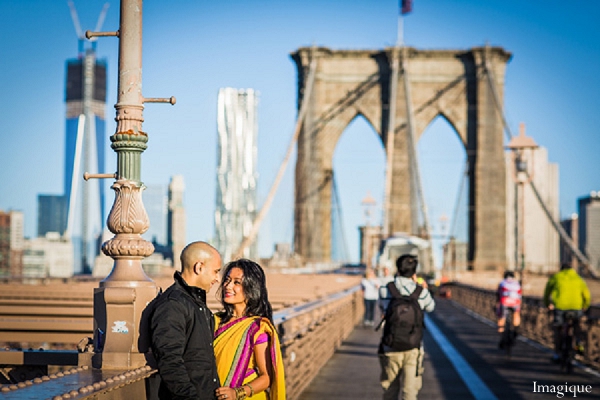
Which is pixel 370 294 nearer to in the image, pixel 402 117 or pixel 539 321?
pixel 539 321

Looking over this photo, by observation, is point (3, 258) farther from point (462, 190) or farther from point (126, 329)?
point (126, 329)

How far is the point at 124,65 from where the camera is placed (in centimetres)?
621

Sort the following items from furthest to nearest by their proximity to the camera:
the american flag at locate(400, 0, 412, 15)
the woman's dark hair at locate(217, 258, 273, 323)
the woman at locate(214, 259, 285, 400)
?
the american flag at locate(400, 0, 412, 15), the woman's dark hair at locate(217, 258, 273, 323), the woman at locate(214, 259, 285, 400)

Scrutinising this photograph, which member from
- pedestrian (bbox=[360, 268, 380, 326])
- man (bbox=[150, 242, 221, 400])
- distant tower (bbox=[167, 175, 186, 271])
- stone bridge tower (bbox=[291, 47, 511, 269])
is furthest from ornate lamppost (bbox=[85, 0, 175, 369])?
distant tower (bbox=[167, 175, 186, 271])

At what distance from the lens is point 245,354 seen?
5.22 m

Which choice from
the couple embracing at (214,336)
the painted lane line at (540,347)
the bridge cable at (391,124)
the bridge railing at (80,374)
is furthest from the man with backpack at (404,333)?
the bridge cable at (391,124)

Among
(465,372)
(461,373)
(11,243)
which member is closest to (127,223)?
(461,373)

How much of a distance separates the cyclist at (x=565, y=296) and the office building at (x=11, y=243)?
347 feet

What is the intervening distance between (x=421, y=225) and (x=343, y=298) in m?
62.3

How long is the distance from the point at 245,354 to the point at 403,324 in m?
3.74

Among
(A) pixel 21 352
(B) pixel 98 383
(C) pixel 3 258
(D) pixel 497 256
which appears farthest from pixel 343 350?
(C) pixel 3 258

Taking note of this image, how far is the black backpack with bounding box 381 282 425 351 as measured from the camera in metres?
8.75

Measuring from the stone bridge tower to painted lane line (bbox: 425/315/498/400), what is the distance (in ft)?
185

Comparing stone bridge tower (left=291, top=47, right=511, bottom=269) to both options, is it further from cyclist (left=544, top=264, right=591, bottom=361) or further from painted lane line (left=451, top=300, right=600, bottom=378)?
cyclist (left=544, top=264, right=591, bottom=361)
